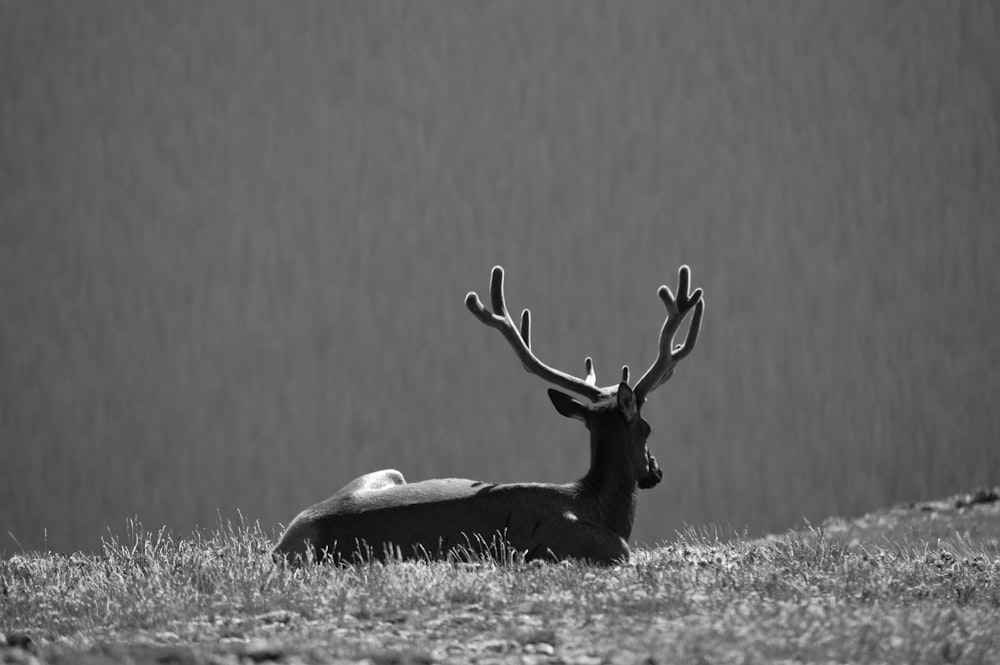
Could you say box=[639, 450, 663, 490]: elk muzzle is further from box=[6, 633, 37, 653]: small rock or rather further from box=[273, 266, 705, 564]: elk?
box=[6, 633, 37, 653]: small rock

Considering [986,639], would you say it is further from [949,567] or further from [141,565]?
[141,565]

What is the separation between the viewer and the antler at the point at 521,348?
1242 centimetres

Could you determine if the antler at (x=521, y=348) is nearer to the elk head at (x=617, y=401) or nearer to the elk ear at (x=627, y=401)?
the elk head at (x=617, y=401)

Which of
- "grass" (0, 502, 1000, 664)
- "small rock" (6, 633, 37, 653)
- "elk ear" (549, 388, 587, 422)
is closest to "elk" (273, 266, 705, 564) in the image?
"elk ear" (549, 388, 587, 422)

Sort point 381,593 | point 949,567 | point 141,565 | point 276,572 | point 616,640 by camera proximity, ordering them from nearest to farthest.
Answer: point 616,640 → point 381,593 → point 276,572 → point 949,567 → point 141,565

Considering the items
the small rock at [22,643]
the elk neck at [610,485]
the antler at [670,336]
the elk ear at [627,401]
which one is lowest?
the small rock at [22,643]

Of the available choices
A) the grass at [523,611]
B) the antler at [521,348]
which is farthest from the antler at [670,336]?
the grass at [523,611]

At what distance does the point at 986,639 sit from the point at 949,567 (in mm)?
3290

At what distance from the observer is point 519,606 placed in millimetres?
8766

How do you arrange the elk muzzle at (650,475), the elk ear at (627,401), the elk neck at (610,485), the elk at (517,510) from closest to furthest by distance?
the elk at (517,510) → the elk neck at (610,485) → the elk ear at (627,401) → the elk muzzle at (650,475)

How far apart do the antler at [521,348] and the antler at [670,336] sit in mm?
305

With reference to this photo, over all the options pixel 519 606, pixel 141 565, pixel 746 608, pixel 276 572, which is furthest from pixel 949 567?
pixel 141 565

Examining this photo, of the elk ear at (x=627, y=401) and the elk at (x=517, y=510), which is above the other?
the elk ear at (x=627, y=401)

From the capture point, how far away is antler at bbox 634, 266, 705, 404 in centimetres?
1245
